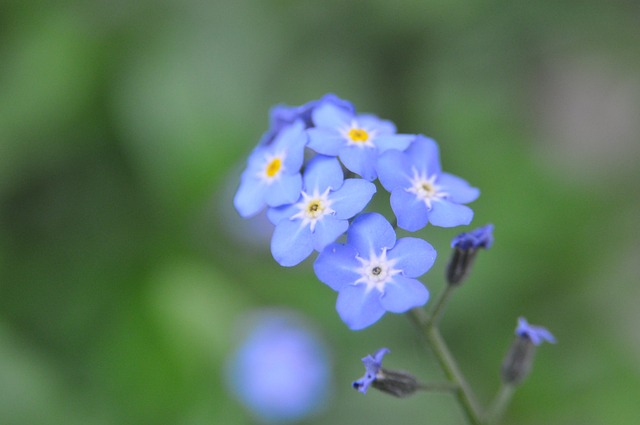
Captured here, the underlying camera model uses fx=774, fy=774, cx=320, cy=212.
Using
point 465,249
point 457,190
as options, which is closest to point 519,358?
point 465,249

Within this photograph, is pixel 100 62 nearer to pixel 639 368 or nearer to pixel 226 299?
pixel 226 299

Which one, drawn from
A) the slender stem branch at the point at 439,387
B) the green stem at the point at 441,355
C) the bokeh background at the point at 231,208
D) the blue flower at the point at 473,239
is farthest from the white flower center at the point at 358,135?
the bokeh background at the point at 231,208

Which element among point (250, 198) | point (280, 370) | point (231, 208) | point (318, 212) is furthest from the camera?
point (231, 208)

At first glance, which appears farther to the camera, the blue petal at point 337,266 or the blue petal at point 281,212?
the blue petal at point 281,212

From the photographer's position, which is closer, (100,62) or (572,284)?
(572,284)

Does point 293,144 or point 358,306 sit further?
point 293,144

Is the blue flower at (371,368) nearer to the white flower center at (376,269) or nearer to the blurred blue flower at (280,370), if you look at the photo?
the white flower center at (376,269)

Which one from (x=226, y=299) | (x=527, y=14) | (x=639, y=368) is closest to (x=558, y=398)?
(x=639, y=368)

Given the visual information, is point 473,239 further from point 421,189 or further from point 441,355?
point 441,355
